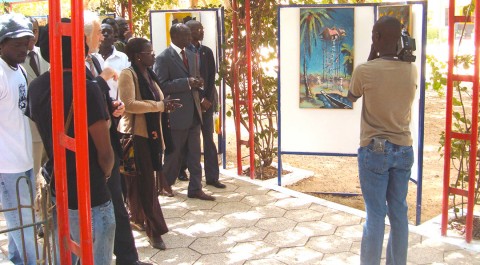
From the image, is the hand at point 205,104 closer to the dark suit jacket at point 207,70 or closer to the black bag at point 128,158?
the dark suit jacket at point 207,70

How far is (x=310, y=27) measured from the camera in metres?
5.82

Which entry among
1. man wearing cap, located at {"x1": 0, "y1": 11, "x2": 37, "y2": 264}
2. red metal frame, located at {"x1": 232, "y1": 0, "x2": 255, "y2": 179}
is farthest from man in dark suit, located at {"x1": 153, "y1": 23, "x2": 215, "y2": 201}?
man wearing cap, located at {"x1": 0, "y1": 11, "x2": 37, "y2": 264}

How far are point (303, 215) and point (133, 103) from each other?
2.08 m

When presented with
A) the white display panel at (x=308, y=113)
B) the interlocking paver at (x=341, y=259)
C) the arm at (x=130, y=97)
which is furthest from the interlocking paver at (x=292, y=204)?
the arm at (x=130, y=97)

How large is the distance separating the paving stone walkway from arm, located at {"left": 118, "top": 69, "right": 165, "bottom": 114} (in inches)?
47.7

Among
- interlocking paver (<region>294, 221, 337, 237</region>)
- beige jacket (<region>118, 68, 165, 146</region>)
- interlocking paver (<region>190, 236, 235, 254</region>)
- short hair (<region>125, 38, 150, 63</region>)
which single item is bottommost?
interlocking paver (<region>190, 236, 235, 254</region>)

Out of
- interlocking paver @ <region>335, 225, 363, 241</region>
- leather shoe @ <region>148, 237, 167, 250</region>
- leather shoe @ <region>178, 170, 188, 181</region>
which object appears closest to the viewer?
leather shoe @ <region>148, 237, 167, 250</region>

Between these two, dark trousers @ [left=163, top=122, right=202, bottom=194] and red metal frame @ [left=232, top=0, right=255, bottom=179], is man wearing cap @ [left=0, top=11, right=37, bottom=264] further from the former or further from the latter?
red metal frame @ [left=232, top=0, right=255, bottom=179]

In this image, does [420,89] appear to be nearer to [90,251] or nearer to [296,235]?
[296,235]

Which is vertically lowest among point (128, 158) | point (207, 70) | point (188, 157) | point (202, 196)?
point (202, 196)

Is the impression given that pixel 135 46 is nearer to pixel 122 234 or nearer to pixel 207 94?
pixel 122 234

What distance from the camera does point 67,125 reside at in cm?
290

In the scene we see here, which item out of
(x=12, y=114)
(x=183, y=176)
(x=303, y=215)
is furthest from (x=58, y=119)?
(x=183, y=176)

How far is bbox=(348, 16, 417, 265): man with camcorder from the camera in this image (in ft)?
11.4
